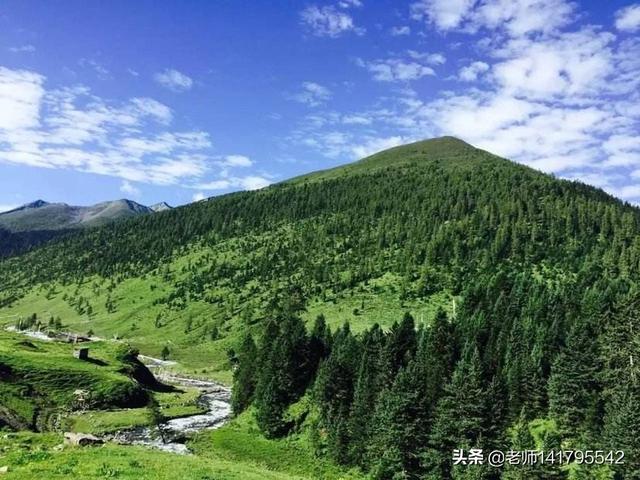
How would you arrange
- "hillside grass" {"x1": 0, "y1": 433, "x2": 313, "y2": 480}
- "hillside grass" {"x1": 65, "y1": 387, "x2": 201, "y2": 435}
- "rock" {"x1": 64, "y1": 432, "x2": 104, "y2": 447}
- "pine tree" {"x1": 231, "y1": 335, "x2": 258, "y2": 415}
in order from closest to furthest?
"hillside grass" {"x1": 0, "y1": 433, "x2": 313, "y2": 480} → "rock" {"x1": 64, "y1": 432, "x2": 104, "y2": 447} → "hillside grass" {"x1": 65, "y1": 387, "x2": 201, "y2": 435} → "pine tree" {"x1": 231, "y1": 335, "x2": 258, "y2": 415}

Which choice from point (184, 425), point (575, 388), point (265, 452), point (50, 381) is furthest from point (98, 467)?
point (50, 381)

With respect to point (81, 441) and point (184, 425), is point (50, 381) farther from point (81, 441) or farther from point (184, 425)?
point (81, 441)

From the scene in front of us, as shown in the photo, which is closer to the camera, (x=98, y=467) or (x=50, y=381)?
(x=98, y=467)

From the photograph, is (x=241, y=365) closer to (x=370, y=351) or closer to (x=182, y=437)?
(x=182, y=437)

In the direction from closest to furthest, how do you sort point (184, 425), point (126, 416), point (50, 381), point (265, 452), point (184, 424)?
point (265, 452) < point (184, 425) < point (184, 424) < point (126, 416) < point (50, 381)

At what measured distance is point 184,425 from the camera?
104125 mm

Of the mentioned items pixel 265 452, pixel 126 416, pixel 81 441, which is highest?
pixel 81 441

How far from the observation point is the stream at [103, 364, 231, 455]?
86.4 meters

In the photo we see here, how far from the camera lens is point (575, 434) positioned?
70625mm

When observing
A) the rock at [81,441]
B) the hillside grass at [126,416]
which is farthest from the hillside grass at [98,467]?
the hillside grass at [126,416]

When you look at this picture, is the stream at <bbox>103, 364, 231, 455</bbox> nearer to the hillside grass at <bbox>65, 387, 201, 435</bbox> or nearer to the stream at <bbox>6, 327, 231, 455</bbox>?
the stream at <bbox>6, 327, 231, 455</bbox>

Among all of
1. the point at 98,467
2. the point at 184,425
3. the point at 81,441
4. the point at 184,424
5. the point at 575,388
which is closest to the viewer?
the point at 98,467

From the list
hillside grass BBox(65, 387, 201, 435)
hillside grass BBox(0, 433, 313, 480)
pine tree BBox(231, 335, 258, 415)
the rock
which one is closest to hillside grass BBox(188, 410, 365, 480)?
pine tree BBox(231, 335, 258, 415)

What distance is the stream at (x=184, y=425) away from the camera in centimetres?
8644
